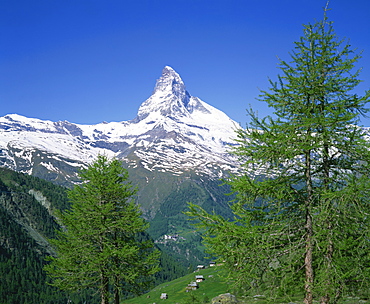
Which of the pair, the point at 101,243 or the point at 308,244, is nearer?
the point at 308,244

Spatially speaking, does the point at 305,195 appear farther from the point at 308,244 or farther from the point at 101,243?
the point at 101,243

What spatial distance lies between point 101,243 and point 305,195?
18.0 metres

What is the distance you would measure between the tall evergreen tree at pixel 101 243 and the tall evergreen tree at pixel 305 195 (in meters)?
13.4

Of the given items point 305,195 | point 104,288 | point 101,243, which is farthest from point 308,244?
point 104,288

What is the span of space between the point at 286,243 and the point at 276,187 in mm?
2432

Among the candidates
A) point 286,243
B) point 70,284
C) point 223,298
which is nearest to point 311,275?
point 286,243

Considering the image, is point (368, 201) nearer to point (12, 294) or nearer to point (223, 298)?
point (223, 298)

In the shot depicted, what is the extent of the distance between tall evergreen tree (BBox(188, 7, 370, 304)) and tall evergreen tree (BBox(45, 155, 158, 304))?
13.4 metres

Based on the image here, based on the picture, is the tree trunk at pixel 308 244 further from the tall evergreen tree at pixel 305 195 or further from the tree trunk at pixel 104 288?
the tree trunk at pixel 104 288

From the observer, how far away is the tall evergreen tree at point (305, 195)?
12648 millimetres

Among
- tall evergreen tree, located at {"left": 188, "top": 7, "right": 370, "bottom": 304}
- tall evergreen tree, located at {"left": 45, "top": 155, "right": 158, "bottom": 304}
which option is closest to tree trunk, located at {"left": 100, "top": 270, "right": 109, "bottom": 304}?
tall evergreen tree, located at {"left": 45, "top": 155, "right": 158, "bottom": 304}

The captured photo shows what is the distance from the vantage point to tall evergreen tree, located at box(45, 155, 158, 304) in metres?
25.2

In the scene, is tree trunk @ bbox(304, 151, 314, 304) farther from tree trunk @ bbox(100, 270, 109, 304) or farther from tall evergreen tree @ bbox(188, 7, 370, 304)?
tree trunk @ bbox(100, 270, 109, 304)

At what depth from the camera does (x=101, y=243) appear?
86.4 ft
